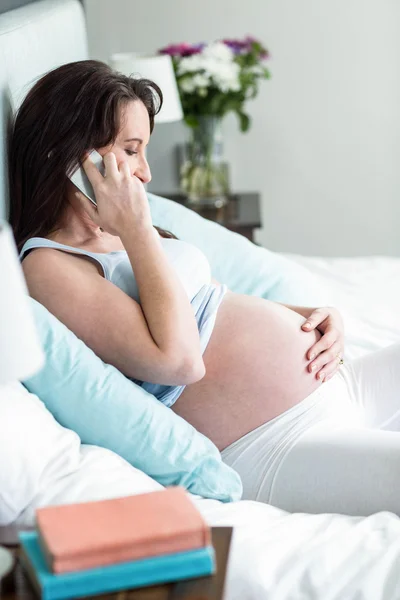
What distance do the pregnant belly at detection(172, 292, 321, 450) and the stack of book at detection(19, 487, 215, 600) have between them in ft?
1.91

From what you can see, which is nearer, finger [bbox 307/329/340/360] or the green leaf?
finger [bbox 307/329/340/360]

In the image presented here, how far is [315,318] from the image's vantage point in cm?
175

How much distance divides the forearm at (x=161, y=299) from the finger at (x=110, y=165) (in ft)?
0.41

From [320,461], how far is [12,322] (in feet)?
2.35

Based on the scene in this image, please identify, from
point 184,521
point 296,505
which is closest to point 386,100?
point 296,505

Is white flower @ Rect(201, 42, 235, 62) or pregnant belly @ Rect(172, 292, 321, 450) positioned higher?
white flower @ Rect(201, 42, 235, 62)

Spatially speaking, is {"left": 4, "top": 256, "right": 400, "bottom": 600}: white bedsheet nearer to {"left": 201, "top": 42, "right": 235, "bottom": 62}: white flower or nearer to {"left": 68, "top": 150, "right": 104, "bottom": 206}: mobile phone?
{"left": 68, "top": 150, "right": 104, "bottom": 206}: mobile phone

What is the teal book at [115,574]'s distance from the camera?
0.88 metres

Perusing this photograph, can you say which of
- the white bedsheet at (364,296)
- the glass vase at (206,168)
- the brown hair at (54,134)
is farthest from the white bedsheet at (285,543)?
the glass vase at (206,168)

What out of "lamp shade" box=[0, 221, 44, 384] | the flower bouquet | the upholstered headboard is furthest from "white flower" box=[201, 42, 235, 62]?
"lamp shade" box=[0, 221, 44, 384]

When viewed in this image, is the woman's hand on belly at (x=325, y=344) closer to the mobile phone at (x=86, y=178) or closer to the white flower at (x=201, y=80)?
the mobile phone at (x=86, y=178)

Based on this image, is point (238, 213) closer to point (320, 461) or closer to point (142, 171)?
point (142, 171)

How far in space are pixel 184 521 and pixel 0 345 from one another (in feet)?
0.87

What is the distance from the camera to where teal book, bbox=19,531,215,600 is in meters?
0.88
